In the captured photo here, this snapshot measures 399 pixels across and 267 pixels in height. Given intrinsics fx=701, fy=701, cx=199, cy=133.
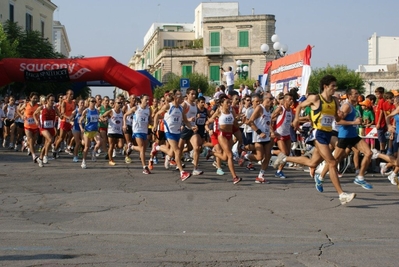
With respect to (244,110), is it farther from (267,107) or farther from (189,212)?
(189,212)

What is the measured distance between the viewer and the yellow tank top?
10938 mm

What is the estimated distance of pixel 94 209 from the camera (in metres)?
10.4

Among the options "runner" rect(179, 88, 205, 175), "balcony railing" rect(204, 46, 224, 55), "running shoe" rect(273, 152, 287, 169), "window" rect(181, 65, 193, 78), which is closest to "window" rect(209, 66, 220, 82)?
"balcony railing" rect(204, 46, 224, 55)

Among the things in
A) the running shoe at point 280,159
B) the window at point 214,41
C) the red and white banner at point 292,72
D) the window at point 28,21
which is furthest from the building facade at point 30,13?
the running shoe at point 280,159

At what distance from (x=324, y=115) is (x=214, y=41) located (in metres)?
72.4

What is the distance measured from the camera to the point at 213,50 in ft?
269

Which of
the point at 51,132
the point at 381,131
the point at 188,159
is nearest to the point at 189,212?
the point at 381,131

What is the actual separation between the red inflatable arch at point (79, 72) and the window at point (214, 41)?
5240 centimetres

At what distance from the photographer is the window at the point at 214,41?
269ft

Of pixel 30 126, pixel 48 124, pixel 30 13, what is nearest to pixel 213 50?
pixel 30 13

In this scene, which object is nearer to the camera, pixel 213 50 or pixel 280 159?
pixel 280 159

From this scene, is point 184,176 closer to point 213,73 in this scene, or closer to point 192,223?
point 192,223

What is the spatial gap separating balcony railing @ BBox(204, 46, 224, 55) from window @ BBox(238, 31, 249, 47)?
225 cm

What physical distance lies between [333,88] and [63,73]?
68.1ft
